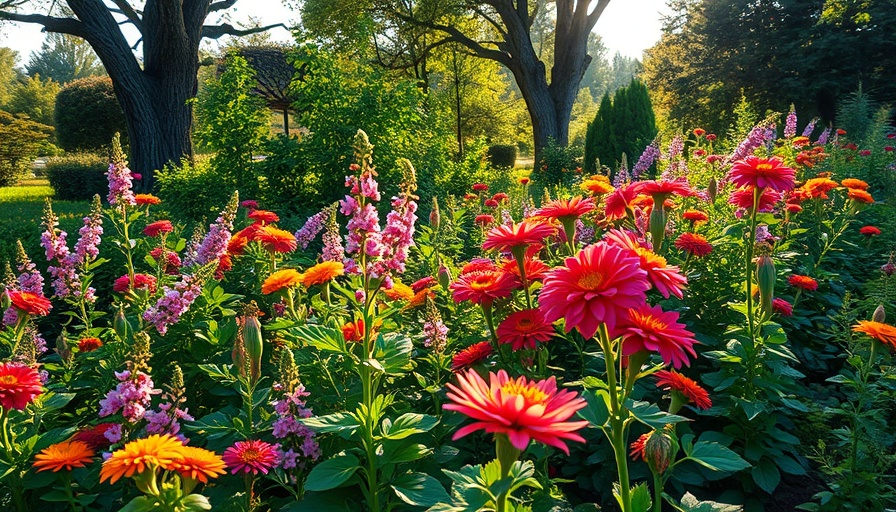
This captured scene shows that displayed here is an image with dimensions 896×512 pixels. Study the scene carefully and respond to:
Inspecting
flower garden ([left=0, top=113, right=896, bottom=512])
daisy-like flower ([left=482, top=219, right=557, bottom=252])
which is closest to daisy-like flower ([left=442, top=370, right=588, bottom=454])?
flower garden ([left=0, top=113, right=896, bottom=512])

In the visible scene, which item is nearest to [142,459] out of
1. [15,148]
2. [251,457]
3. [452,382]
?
[251,457]

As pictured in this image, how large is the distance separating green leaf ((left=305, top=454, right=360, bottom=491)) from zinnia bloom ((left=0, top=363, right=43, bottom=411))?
80 centimetres

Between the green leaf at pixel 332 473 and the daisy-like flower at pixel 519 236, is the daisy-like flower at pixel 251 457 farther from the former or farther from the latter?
the daisy-like flower at pixel 519 236

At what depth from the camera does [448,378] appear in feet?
7.70

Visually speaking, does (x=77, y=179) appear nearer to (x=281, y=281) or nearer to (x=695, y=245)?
(x=281, y=281)

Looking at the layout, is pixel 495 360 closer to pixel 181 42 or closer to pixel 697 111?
pixel 181 42

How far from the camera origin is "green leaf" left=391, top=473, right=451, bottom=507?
1.52m

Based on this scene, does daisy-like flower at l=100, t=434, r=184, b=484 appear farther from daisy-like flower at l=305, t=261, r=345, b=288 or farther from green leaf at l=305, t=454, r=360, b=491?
daisy-like flower at l=305, t=261, r=345, b=288

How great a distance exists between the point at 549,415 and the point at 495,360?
126 cm

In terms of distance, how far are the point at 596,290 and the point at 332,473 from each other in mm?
916

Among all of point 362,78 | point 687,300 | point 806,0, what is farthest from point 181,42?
point 806,0

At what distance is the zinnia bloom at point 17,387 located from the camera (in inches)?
61.2

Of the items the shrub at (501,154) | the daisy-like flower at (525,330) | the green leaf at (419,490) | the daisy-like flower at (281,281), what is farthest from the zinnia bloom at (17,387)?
the shrub at (501,154)

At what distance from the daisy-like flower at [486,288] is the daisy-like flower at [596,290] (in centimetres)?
67
